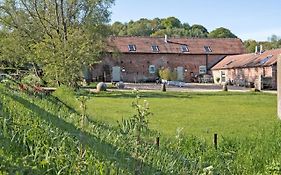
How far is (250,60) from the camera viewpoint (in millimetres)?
56062

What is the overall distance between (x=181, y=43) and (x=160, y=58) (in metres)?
3.95

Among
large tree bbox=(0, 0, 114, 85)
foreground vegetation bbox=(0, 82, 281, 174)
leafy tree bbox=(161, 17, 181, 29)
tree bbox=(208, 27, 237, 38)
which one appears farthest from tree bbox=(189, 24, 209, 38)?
foreground vegetation bbox=(0, 82, 281, 174)

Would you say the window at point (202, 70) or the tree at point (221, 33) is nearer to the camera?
the window at point (202, 70)

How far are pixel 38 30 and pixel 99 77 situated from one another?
2443cm

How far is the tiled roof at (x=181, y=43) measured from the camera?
2549 inches

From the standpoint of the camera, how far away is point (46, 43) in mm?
33031

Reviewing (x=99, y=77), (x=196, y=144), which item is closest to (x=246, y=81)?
(x=99, y=77)

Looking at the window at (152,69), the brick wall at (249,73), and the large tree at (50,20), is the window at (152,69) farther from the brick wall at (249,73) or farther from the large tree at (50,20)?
the large tree at (50,20)

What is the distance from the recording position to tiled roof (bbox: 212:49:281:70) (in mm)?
51300

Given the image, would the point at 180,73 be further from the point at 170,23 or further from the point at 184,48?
the point at 170,23

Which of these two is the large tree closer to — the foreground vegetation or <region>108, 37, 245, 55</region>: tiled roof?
<region>108, 37, 245, 55</region>: tiled roof

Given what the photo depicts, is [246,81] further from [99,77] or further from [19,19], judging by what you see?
[19,19]

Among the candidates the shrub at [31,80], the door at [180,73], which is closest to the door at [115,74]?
the door at [180,73]

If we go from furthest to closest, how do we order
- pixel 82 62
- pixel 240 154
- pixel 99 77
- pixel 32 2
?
pixel 99 77 < pixel 32 2 < pixel 82 62 < pixel 240 154
